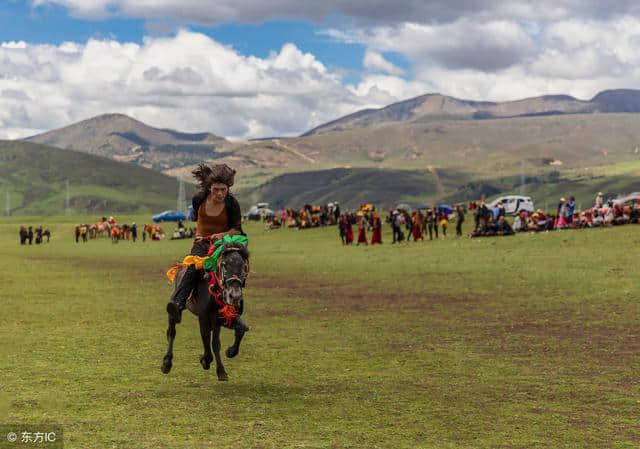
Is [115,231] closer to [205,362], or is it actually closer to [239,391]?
[205,362]

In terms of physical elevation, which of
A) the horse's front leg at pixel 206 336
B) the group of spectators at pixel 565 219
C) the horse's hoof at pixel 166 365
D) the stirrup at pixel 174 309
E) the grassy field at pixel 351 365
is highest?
the group of spectators at pixel 565 219

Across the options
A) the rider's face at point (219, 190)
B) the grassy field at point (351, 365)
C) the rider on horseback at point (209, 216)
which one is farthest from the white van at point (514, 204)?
the rider's face at point (219, 190)

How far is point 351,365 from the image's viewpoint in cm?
1302

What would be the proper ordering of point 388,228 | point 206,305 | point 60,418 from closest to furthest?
1. point 60,418
2. point 206,305
3. point 388,228

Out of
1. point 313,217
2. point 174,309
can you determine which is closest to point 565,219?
point 313,217

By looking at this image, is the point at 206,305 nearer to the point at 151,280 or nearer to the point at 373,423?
the point at 373,423

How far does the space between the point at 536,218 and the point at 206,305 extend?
4306 centimetres

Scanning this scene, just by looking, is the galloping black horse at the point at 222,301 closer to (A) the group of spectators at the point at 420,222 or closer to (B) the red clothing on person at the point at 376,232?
(A) the group of spectators at the point at 420,222

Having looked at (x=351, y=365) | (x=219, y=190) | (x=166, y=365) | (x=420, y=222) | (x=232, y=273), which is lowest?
(x=351, y=365)

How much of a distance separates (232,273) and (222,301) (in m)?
0.56

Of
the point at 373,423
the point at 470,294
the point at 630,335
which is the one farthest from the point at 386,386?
the point at 470,294

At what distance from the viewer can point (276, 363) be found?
43.3ft

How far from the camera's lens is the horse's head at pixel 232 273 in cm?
1047

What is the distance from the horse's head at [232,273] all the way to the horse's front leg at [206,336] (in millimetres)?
821
